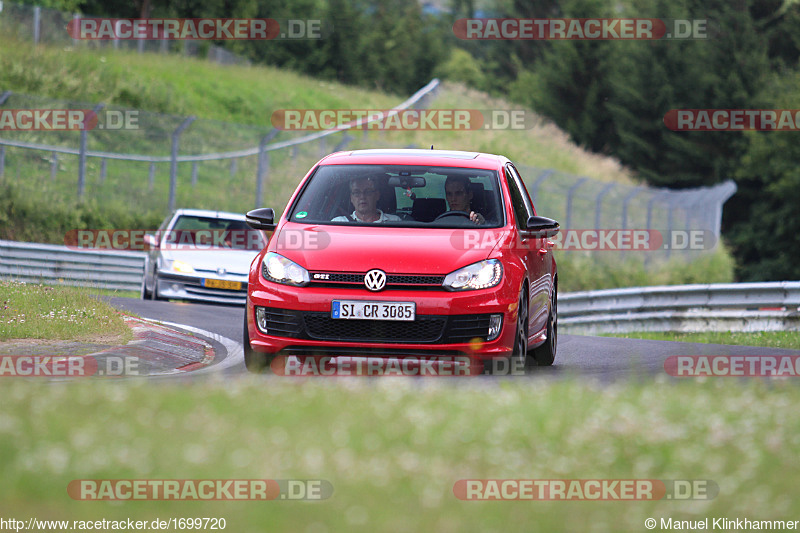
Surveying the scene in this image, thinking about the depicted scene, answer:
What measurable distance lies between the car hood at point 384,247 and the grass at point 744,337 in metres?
5.85

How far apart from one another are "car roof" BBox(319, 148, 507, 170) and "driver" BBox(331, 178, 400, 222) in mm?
309

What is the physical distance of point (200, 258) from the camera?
18.7 m

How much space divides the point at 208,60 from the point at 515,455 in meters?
56.5

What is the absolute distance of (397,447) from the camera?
544 centimetres

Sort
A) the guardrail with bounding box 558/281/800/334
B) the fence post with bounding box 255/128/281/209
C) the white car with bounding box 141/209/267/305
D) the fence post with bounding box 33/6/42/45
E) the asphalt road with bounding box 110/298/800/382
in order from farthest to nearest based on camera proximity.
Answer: the fence post with bounding box 33/6/42/45, the fence post with bounding box 255/128/281/209, the white car with bounding box 141/209/267/305, the guardrail with bounding box 558/281/800/334, the asphalt road with bounding box 110/298/800/382

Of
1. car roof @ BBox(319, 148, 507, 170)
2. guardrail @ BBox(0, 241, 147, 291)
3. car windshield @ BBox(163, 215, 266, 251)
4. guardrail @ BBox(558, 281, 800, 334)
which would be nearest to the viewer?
car roof @ BBox(319, 148, 507, 170)

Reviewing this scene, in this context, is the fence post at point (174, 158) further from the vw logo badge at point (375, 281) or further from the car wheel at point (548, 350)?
the vw logo badge at point (375, 281)

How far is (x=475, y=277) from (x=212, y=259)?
410 inches

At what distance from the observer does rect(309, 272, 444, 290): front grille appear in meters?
8.67

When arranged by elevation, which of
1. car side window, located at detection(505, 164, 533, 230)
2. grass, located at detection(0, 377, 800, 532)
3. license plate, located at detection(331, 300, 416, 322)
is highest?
car side window, located at detection(505, 164, 533, 230)

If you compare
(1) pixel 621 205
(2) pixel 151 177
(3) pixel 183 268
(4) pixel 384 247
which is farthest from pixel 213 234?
(1) pixel 621 205

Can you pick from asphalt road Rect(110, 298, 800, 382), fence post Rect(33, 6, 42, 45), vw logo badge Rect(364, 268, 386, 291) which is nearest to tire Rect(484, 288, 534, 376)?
asphalt road Rect(110, 298, 800, 382)

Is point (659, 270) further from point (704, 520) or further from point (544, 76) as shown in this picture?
point (544, 76)

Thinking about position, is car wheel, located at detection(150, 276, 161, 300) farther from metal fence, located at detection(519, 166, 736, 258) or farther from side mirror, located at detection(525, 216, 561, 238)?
side mirror, located at detection(525, 216, 561, 238)
